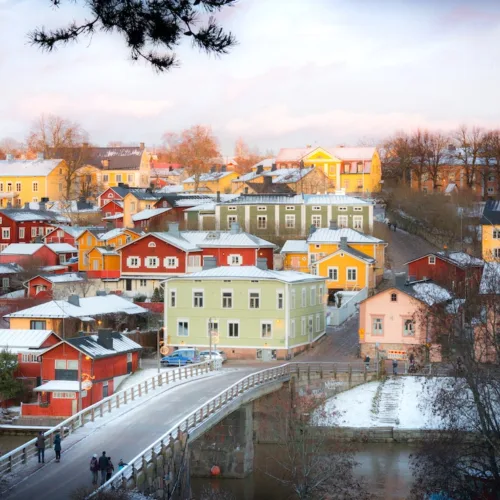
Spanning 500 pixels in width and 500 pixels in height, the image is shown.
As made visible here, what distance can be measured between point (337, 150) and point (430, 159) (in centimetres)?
825

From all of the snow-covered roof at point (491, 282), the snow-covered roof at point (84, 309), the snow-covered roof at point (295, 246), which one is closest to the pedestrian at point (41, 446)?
the snow-covered roof at point (491, 282)

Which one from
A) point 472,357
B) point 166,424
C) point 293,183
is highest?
point 293,183

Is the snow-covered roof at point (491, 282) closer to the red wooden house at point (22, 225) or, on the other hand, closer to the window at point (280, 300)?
the window at point (280, 300)

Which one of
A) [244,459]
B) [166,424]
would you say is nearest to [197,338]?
[244,459]

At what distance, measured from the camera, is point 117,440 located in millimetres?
32031

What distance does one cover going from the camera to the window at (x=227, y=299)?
5469 centimetres

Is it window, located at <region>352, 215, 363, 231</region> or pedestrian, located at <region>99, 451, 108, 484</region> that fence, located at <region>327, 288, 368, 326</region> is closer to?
window, located at <region>352, 215, 363, 231</region>

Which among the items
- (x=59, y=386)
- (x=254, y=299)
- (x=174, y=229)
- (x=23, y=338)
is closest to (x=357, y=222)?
(x=174, y=229)

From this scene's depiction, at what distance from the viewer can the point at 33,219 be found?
85.3 meters

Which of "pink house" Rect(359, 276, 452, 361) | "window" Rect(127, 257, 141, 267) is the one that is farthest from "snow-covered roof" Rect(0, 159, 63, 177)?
"pink house" Rect(359, 276, 452, 361)

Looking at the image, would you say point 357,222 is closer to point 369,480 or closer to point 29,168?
point 369,480

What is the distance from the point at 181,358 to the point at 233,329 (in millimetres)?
3877

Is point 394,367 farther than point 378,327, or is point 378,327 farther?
point 378,327

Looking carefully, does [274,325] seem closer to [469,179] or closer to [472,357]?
[472,357]
